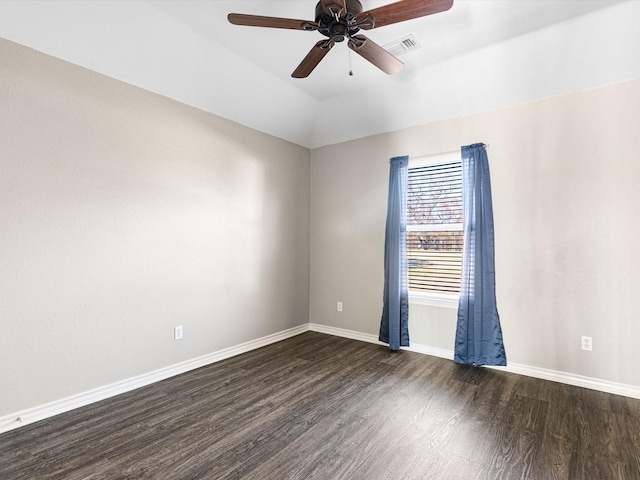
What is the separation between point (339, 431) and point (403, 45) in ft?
10.4

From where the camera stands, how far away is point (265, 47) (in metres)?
3.00

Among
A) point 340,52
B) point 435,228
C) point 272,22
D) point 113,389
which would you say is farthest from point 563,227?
point 113,389

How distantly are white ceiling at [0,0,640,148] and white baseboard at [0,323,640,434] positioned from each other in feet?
8.62

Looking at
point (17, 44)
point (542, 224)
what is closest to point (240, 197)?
point (17, 44)

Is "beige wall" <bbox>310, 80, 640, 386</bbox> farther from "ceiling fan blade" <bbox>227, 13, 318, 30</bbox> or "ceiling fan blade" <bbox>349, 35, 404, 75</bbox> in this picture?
"ceiling fan blade" <bbox>227, 13, 318, 30</bbox>

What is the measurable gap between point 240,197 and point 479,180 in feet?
8.70

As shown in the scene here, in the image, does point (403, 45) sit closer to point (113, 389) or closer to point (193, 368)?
point (193, 368)

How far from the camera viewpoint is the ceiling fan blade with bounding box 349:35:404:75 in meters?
2.11

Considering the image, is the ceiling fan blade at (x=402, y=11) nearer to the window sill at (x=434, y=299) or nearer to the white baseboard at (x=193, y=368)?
the window sill at (x=434, y=299)

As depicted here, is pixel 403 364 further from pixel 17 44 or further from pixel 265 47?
pixel 17 44

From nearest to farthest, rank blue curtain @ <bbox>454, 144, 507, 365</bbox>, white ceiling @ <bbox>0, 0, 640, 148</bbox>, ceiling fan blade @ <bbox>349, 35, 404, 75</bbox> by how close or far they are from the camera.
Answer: ceiling fan blade @ <bbox>349, 35, 404, 75</bbox>, white ceiling @ <bbox>0, 0, 640, 148</bbox>, blue curtain @ <bbox>454, 144, 507, 365</bbox>

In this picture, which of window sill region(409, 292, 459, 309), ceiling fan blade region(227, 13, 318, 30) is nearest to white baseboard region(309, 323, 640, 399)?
window sill region(409, 292, 459, 309)

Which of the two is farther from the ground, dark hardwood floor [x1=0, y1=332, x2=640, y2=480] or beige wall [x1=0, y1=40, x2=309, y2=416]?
beige wall [x1=0, y1=40, x2=309, y2=416]

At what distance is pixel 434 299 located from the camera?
12.2 ft
